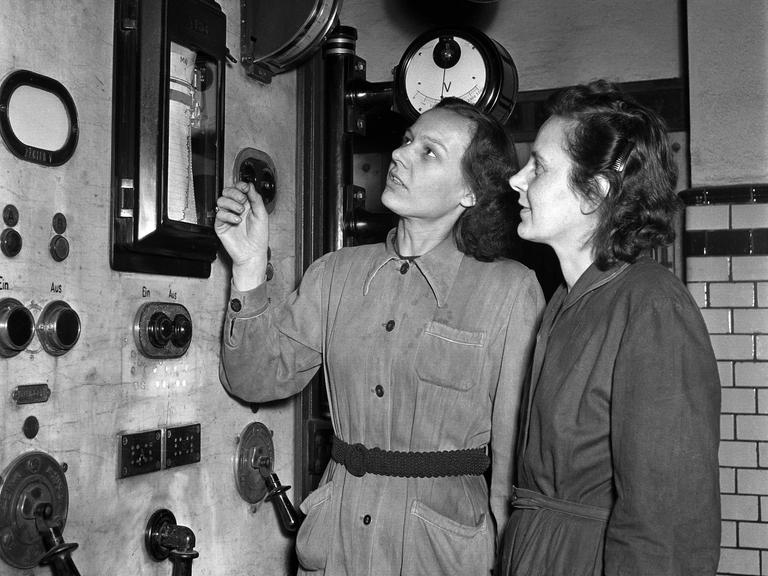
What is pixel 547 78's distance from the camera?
3533mm

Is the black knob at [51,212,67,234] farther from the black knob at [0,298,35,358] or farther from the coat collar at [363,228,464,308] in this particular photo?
the coat collar at [363,228,464,308]

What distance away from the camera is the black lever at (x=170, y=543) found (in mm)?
1931

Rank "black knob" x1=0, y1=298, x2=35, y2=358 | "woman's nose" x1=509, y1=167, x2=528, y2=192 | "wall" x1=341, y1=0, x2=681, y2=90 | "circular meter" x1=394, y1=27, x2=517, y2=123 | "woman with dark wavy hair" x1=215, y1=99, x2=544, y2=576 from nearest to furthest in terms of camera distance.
Answer: "black knob" x1=0, y1=298, x2=35, y2=358
"woman's nose" x1=509, y1=167, x2=528, y2=192
"woman with dark wavy hair" x1=215, y1=99, x2=544, y2=576
"circular meter" x1=394, y1=27, x2=517, y2=123
"wall" x1=341, y1=0, x2=681, y2=90

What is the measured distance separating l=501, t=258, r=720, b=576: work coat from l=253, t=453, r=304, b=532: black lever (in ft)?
2.53

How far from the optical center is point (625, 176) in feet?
5.38

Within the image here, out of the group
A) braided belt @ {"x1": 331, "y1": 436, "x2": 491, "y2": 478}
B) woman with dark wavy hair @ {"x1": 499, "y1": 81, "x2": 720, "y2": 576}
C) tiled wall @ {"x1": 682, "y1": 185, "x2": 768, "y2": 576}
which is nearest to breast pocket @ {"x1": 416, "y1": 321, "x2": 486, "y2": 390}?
braided belt @ {"x1": 331, "y1": 436, "x2": 491, "y2": 478}

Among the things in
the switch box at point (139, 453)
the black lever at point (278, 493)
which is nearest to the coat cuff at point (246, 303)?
the switch box at point (139, 453)

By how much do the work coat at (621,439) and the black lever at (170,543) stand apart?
0.75 metres

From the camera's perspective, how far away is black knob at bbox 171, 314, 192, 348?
202 cm

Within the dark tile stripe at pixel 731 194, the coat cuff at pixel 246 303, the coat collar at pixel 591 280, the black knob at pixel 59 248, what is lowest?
the coat cuff at pixel 246 303

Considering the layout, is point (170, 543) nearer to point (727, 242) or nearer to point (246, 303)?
point (246, 303)

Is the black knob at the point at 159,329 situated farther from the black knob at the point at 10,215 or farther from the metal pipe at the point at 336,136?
the metal pipe at the point at 336,136

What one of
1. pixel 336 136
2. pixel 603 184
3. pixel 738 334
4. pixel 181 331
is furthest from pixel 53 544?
pixel 738 334

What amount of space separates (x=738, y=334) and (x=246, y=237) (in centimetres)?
209
